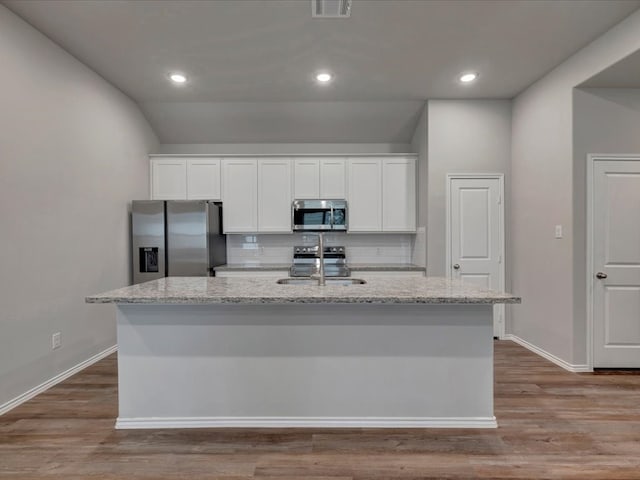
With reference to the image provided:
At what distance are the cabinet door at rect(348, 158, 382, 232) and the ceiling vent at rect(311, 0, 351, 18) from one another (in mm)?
2410

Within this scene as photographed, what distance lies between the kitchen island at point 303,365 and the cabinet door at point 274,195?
2.49 m

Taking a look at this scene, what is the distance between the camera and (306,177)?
4.74 m

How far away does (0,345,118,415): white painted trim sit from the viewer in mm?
2613

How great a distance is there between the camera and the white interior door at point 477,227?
13.9 ft

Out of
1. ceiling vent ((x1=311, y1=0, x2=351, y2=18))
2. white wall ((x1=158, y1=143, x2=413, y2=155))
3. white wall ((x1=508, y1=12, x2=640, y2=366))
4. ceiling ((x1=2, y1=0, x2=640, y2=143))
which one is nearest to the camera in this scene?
ceiling vent ((x1=311, y1=0, x2=351, y2=18))

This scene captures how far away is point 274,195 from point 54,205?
241cm

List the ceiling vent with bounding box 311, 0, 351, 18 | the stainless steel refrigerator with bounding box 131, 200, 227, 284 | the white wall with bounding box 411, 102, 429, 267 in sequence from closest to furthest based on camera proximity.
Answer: the ceiling vent with bounding box 311, 0, 351, 18, the stainless steel refrigerator with bounding box 131, 200, 227, 284, the white wall with bounding box 411, 102, 429, 267

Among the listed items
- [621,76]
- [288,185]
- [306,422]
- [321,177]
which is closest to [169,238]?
[288,185]

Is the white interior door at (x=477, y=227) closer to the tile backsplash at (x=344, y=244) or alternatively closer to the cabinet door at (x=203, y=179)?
the tile backsplash at (x=344, y=244)

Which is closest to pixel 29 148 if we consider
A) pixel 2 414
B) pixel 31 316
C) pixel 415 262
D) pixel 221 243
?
pixel 31 316

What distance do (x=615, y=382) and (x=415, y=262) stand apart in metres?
2.33

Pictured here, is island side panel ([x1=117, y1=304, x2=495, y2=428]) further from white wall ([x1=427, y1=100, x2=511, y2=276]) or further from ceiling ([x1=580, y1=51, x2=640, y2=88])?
ceiling ([x1=580, y1=51, x2=640, y2=88])

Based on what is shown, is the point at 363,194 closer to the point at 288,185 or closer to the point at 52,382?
the point at 288,185

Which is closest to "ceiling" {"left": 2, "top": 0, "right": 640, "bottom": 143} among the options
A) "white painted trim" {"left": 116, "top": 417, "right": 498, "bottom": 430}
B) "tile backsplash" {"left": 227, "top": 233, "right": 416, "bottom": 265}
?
"tile backsplash" {"left": 227, "top": 233, "right": 416, "bottom": 265}
